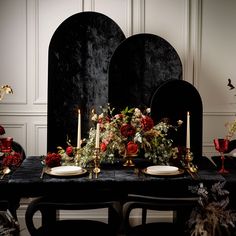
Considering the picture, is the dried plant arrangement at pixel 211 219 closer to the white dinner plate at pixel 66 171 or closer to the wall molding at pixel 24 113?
the white dinner plate at pixel 66 171

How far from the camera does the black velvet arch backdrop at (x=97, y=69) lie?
4.73 meters

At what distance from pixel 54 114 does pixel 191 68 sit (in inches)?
59.8

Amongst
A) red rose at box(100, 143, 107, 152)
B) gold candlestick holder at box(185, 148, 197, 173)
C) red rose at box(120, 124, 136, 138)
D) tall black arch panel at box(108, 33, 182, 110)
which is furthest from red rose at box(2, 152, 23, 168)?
tall black arch panel at box(108, 33, 182, 110)

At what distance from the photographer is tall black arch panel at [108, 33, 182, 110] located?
4734mm

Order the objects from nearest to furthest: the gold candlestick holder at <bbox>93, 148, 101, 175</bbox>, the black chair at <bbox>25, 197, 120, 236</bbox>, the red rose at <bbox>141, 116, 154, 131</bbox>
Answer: the black chair at <bbox>25, 197, 120, 236</bbox> → the gold candlestick holder at <bbox>93, 148, 101, 175</bbox> → the red rose at <bbox>141, 116, 154, 131</bbox>

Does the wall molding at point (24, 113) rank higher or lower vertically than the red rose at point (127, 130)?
higher

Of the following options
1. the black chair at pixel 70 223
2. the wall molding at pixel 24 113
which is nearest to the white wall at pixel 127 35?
the wall molding at pixel 24 113

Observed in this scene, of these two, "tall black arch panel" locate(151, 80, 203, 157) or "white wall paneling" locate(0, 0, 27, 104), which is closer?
"tall black arch panel" locate(151, 80, 203, 157)

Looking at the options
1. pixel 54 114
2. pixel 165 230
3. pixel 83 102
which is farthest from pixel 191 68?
pixel 165 230

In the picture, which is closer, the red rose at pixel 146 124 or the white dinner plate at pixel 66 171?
the white dinner plate at pixel 66 171

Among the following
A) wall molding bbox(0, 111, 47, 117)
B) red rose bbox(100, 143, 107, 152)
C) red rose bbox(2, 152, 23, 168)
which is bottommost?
red rose bbox(2, 152, 23, 168)

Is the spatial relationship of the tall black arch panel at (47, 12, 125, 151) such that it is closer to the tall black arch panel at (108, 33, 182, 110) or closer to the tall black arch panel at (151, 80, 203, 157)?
the tall black arch panel at (108, 33, 182, 110)

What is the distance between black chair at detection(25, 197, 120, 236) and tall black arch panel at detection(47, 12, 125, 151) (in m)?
1.88

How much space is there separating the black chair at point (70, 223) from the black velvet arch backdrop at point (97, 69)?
189 cm
